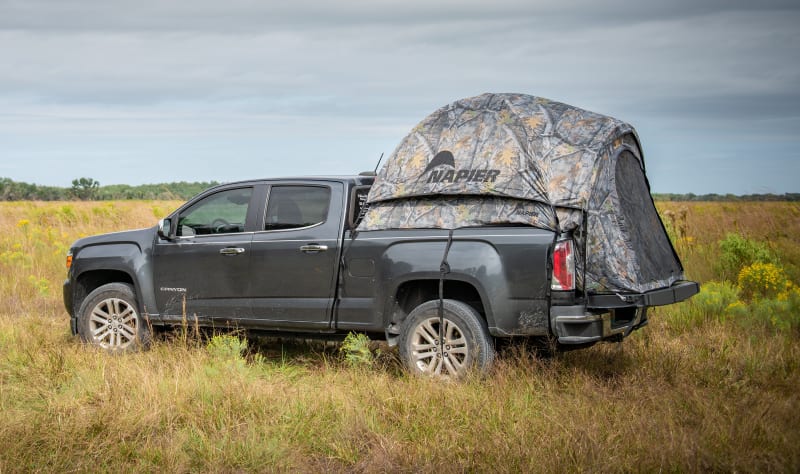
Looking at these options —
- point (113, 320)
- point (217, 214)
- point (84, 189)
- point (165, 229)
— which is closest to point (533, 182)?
point (217, 214)

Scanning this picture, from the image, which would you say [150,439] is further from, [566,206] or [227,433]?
[566,206]

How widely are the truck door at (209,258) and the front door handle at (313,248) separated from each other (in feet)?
2.28

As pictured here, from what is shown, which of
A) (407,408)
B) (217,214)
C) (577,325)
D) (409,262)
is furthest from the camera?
(217,214)

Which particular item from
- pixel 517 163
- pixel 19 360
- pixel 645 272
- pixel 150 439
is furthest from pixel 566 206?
pixel 19 360

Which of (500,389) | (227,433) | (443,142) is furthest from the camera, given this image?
(443,142)

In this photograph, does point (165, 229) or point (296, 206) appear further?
point (165, 229)

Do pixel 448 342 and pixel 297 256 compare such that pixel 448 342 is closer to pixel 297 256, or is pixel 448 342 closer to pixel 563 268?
pixel 563 268

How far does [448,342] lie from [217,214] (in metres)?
3.00

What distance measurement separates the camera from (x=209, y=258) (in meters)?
8.33

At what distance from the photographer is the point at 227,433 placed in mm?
5520

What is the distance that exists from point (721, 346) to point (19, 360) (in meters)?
6.84

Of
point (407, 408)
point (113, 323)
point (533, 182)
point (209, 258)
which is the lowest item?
point (407, 408)

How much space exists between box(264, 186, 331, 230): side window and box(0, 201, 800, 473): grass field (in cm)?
129

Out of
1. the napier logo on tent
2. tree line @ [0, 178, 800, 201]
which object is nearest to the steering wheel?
the napier logo on tent
